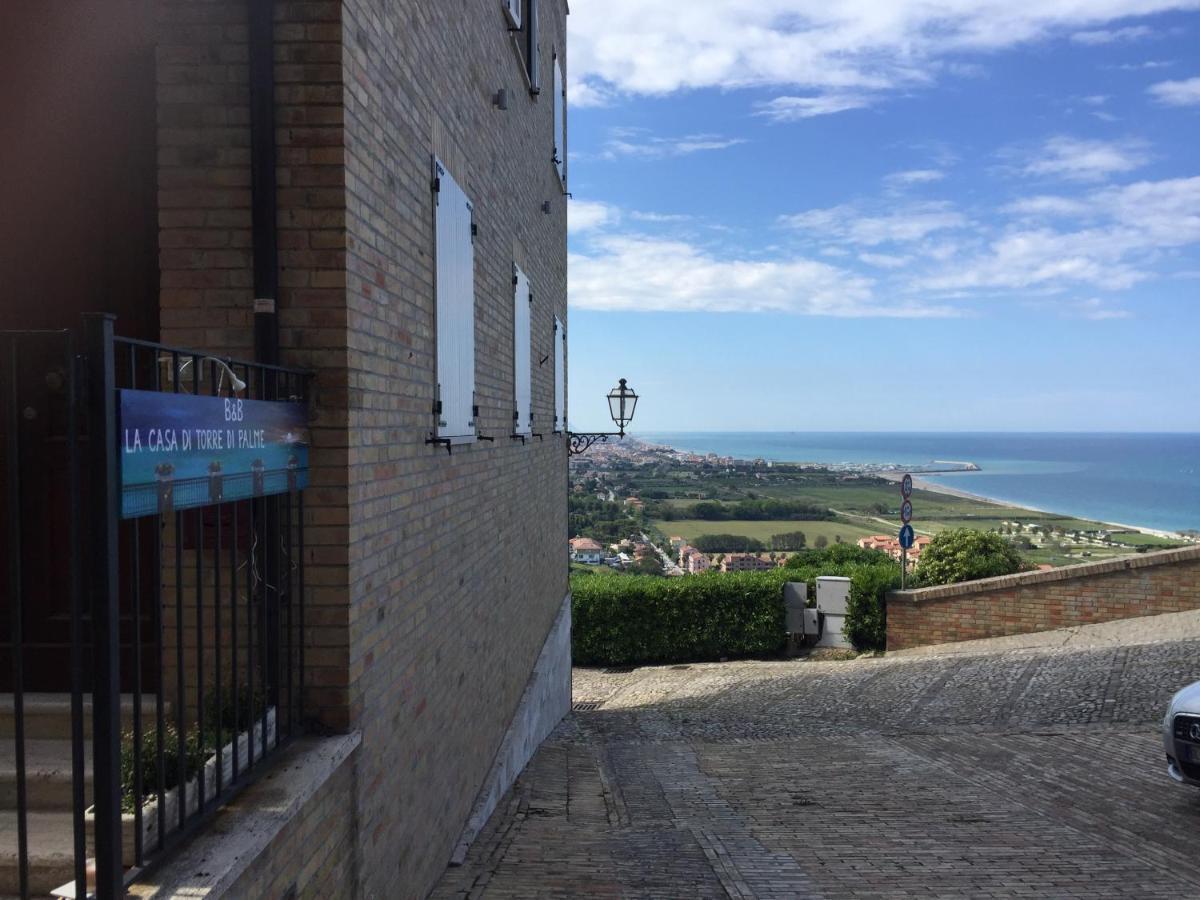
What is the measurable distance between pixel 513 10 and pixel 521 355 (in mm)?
2989

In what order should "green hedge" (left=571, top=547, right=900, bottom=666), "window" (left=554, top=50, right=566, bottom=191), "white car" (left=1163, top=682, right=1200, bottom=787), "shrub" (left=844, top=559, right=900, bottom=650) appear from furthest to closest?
"green hedge" (left=571, top=547, right=900, bottom=666)
"shrub" (left=844, top=559, right=900, bottom=650)
"window" (left=554, top=50, right=566, bottom=191)
"white car" (left=1163, top=682, right=1200, bottom=787)

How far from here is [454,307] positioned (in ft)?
17.4

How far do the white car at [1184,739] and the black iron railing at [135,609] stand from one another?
6.42m

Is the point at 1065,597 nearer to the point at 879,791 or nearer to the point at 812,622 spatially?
the point at 812,622

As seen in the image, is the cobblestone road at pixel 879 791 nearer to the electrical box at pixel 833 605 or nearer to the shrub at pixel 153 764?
the shrub at pixel 153 764

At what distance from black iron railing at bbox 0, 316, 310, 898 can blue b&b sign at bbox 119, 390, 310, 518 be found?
0.06 feet

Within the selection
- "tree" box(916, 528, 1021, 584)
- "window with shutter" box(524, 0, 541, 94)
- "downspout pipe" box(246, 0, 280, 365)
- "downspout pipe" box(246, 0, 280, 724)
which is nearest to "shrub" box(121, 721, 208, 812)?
"downspout pipe" box(246, 0, 280, 724)

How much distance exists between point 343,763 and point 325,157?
7.69ft

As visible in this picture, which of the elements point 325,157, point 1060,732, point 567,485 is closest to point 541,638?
point 567,485

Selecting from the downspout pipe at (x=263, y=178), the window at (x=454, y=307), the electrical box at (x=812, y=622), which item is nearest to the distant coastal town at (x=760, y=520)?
the electrical box at (x=812, y=622)

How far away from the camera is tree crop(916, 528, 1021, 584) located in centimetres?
1739

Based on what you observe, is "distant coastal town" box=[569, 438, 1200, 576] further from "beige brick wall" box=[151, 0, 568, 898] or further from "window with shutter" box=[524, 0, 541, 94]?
"beige brick wall" box=[151, 0, 568, 898]

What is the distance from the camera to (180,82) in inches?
134

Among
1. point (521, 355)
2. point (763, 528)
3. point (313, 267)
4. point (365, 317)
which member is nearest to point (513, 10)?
point (521, 355)
